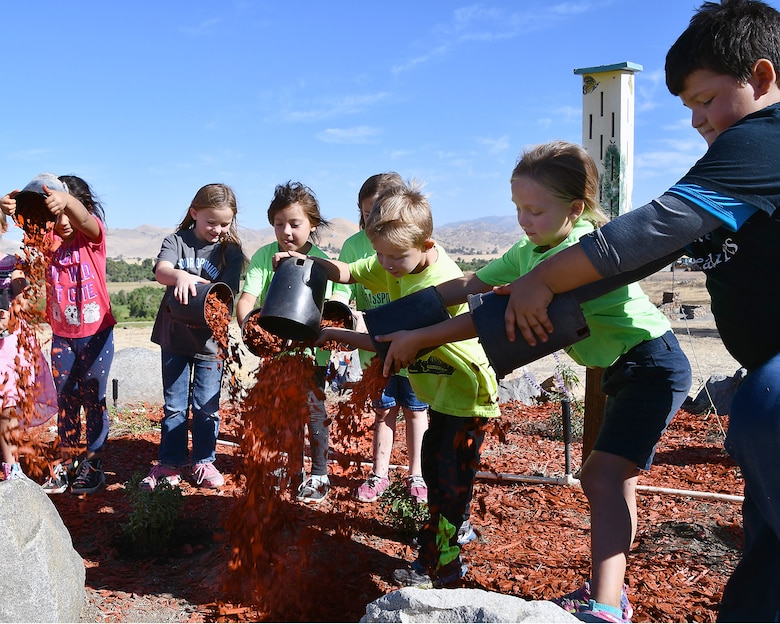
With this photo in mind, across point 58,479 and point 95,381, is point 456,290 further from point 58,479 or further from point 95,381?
point 58,479

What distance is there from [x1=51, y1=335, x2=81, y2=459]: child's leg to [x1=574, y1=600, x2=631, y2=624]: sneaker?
3.07m

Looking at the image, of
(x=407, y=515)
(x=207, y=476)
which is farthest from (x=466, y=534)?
(x=207, y=476)

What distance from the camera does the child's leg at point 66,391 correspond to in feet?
13.5

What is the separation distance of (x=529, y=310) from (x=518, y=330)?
3.9 inches

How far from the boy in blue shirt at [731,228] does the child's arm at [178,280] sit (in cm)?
209

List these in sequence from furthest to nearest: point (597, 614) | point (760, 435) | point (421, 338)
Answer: point (421, 338) → point (597, 614) → point (760, 435)

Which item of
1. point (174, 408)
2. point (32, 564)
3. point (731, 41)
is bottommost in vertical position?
point (32, 564)

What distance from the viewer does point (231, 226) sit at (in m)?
4.32

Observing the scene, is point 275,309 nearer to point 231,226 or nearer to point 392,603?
point 392,603

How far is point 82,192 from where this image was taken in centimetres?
428

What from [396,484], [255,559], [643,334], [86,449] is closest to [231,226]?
[86,449]

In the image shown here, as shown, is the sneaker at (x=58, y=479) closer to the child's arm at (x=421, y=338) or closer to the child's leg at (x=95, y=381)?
the child's leg at (x=95, y=381)

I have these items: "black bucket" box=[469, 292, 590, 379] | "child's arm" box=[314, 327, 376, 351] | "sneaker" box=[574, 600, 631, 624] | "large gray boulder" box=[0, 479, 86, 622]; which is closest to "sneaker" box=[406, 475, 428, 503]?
"child's arm" box=[314, 327, 376, 351]

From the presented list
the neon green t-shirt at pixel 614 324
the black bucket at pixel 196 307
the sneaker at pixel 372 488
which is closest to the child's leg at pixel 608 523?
the neon green t-shirt at pixel 614 324
